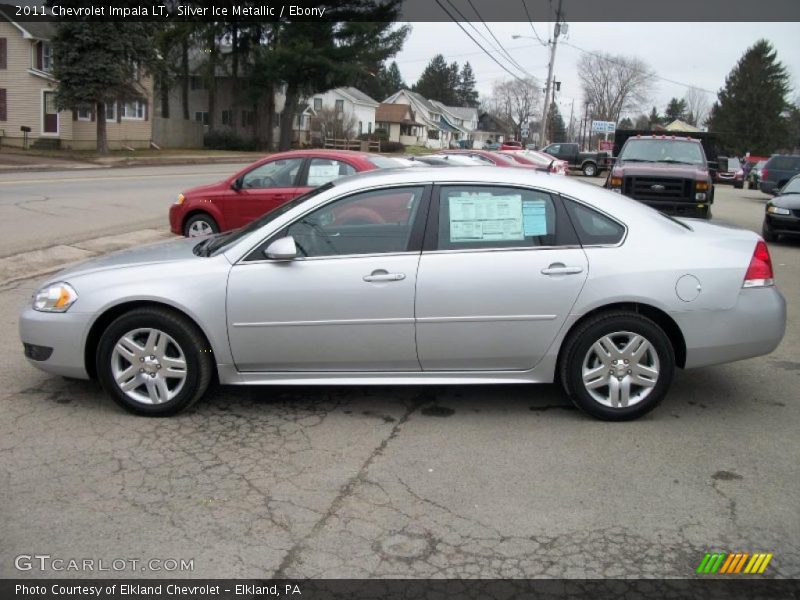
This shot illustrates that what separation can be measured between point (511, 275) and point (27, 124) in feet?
134

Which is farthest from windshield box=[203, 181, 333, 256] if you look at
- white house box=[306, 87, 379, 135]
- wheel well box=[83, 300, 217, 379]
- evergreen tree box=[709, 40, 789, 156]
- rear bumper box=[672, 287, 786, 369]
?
evergreen tree box=[709, 40, 789, 156]

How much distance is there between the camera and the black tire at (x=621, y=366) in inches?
186

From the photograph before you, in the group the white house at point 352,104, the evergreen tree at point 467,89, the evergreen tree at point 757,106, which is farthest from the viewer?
the evergreen tree at point 467,89

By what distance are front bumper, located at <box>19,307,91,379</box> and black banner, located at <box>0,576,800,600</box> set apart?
1992 millimetres

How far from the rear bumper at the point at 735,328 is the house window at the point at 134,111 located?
4288cm

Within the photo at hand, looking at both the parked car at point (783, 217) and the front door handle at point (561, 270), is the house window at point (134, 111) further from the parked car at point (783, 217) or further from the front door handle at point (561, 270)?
the front door handle at point (561, 270)

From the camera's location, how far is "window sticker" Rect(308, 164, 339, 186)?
10.5 m

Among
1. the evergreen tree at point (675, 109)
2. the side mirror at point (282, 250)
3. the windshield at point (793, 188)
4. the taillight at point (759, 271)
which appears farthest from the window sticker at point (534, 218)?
the evergreen tree at point (675, 109)

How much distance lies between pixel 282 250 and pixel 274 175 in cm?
649

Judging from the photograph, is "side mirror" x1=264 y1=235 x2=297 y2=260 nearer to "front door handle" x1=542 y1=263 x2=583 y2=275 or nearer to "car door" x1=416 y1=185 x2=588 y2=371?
"car door" x1=416 y1=185 x2=588 y2=371

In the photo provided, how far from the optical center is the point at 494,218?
488 centimetres

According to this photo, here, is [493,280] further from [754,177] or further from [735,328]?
[754,177]

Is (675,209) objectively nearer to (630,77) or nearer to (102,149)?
(102,149)

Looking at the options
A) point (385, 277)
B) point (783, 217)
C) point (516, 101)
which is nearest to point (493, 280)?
point (385, 277)
